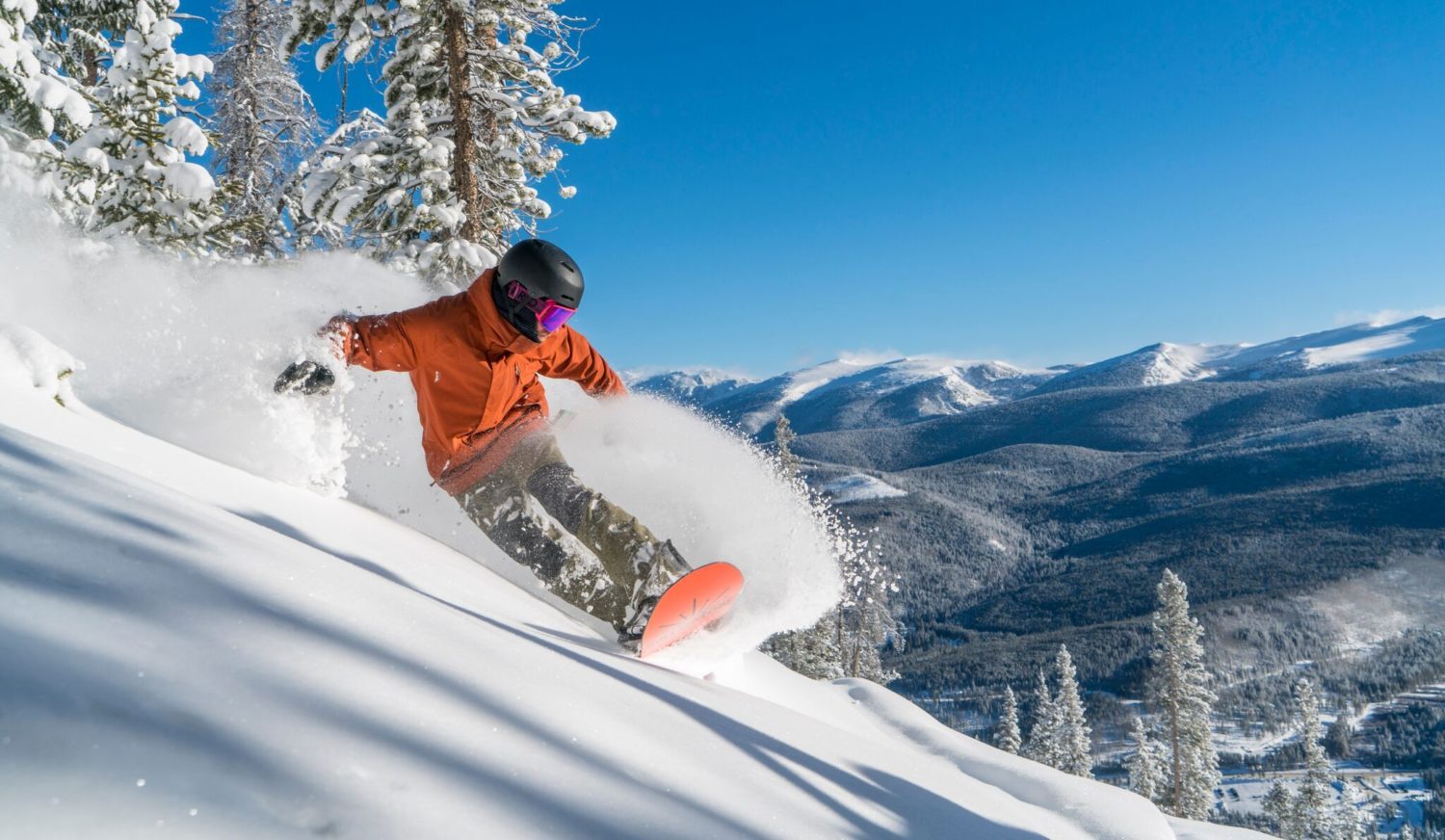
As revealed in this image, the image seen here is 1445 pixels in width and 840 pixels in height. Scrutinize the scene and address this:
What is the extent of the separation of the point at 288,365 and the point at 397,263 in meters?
5.86

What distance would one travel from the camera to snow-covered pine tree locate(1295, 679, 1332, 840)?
29.7 meters

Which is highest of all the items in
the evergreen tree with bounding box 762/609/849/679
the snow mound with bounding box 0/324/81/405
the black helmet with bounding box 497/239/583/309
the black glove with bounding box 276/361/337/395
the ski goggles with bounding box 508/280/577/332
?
the black helmet with bounding box 497/239/583/309

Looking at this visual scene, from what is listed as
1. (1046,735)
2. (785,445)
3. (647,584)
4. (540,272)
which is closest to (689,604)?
(647,584)

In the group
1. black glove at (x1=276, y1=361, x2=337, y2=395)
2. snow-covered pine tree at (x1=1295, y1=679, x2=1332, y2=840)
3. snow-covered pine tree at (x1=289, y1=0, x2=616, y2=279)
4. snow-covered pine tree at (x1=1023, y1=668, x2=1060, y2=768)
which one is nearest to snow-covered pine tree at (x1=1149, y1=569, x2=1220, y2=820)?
snow-covered pine tree at (x1=1295, y1=679, x2=1332, y2=840)

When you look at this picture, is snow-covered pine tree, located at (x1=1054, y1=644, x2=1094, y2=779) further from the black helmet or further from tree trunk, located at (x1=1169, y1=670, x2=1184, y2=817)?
the black helmet

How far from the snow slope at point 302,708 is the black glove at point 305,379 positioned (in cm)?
74

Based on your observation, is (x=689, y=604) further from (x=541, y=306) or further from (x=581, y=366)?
(x=581, y=366)

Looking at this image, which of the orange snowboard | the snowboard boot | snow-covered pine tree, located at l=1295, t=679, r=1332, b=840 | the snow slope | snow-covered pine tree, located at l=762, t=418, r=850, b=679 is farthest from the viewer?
snow-covered pine tree, located at l=1295, t=679, r=1332, b=840

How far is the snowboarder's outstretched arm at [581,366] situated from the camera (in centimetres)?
550

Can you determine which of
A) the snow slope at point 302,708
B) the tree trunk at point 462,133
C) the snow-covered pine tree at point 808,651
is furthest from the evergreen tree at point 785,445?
the snow slope at point 302,708

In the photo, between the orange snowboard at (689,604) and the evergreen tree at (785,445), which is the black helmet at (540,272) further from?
the evergreen tree at (785,445)

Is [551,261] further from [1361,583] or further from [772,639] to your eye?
[1361,583]

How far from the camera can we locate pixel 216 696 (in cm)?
133

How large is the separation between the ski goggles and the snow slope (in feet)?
5.73
